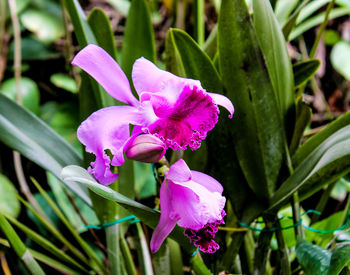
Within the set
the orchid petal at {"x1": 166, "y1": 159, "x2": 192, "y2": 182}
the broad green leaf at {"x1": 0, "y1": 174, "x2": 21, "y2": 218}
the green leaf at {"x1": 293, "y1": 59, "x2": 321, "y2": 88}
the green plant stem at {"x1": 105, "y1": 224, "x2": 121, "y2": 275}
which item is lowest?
the broad green leaf at {"x1": 0, "y1": 174, "x2": 21, "y2": 218}

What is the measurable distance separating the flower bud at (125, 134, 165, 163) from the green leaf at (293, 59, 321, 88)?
393 mm

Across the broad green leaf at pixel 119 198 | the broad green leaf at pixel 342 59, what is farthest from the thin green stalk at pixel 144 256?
the broad green leaf at pixel 342 59

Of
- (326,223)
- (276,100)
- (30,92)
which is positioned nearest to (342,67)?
(326,223)

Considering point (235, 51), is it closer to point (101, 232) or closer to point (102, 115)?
point (102, 115)

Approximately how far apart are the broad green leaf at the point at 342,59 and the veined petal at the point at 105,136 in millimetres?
1077

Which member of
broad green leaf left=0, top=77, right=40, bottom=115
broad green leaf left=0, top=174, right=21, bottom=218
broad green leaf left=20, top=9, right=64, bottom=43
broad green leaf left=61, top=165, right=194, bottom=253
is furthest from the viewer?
broad green leaf left=20, top=9, right=64, bottom=43

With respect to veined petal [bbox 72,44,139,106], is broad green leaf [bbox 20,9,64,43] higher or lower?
higher

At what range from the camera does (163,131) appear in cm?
36

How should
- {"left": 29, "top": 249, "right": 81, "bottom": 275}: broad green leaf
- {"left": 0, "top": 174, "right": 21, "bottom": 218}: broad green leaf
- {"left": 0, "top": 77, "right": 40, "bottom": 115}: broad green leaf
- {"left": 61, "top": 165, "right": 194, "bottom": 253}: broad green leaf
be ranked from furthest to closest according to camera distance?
{"left": 0, "top": 77, "right": 40, "bottom": 115}: broad green leaf
{"left": 0, "top": 174, "right": 21, "bottom": 218}: broad green leaf
{"left": 29, "top": 249, "right": 81, "bottom": 275}: broad green leaf
{"left": 61, "top": 165, "right": 194, "bottom": 253}: broad green leaf

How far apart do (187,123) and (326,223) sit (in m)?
0.54

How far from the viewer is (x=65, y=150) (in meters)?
0.64

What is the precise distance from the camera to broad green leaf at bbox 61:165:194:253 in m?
0.33

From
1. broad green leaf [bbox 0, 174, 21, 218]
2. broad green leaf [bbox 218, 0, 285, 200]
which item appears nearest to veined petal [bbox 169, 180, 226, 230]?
broad green leaf [bbox 218, 0, 285, 200]

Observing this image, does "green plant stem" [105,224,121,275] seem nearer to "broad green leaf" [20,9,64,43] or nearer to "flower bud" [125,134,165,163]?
"flower bud" [125,134,165,163]
